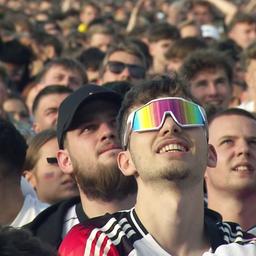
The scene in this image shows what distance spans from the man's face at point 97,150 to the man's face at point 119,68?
12.7ft

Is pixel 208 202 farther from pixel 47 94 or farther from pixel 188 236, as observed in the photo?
pixel 47 94

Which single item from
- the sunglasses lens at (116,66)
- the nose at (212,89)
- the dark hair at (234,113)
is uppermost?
the dark hair at (234,113)

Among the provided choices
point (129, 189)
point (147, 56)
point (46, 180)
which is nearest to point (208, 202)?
point (129, 189)

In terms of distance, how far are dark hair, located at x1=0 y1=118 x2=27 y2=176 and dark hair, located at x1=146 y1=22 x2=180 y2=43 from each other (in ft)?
20.6

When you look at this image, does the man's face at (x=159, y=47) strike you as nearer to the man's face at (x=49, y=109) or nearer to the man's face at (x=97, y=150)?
the man's face at (x=49, y=109)

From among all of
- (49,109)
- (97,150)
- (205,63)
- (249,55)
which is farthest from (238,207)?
(205,63)

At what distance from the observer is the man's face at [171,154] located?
4.35 meters

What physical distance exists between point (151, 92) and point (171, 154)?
1.17 ft

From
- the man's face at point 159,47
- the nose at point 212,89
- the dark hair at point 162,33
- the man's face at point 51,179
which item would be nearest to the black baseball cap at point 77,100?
the man's face at point 51,179

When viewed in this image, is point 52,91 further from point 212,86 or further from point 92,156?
point 92,156

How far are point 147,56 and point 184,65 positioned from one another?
3590 mm

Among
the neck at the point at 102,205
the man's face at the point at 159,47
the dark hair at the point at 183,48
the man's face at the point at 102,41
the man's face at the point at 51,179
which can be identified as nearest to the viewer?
the neck at the point at 102,205

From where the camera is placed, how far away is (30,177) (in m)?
7.08

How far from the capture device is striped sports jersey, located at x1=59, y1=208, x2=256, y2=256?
4262 mm
